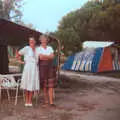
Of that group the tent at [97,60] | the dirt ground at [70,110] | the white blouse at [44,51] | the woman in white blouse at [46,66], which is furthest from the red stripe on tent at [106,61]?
the white blouse at [44,51]

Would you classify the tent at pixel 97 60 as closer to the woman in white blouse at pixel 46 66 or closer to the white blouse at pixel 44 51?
the woman in white blouse at pixel 46 66

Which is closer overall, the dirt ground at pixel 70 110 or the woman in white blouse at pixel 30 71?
the dirt ground at pixel 70 110

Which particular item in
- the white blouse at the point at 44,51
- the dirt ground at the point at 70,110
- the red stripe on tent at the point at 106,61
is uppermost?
the white blouse at the point at 44,51

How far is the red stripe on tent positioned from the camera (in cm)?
2542

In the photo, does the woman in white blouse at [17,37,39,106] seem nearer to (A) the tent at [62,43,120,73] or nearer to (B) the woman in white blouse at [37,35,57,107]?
(B) the woman in white blouse at [37,35,57,107]

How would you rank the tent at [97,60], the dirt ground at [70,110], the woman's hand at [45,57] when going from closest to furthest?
1. the dirt ground at [70,110]
2. the woman's hand at [45,57]
3. the tent at [97,60]

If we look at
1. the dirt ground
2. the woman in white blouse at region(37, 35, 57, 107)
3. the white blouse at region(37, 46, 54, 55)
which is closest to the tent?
the dirt ground

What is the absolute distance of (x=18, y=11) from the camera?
34406 mm

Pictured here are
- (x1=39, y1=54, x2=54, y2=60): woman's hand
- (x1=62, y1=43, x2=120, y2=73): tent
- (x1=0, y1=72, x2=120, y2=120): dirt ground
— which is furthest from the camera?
(x1=62, y1=43, x2=120, y2=73): tent

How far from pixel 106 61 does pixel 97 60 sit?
89cm

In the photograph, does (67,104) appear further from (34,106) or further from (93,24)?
(93,24)

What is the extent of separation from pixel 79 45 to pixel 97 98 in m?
18.8

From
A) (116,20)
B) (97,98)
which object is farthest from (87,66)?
(97,98)

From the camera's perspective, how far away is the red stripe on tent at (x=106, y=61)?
2542cm
